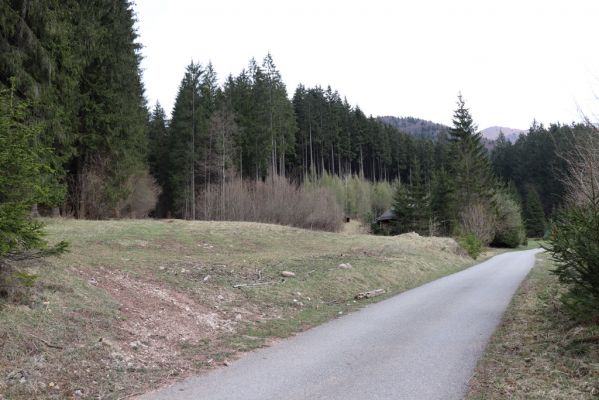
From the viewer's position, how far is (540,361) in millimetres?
5898

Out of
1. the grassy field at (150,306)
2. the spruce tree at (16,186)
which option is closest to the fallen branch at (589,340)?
the grassy field at (150,306)

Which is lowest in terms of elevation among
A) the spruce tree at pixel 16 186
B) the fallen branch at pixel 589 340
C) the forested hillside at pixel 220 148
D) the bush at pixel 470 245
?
the bush at pixel 470 245

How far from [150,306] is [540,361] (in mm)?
6798

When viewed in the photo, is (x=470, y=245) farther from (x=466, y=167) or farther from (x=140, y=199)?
(x=140, y=199)

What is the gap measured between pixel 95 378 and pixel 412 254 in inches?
756

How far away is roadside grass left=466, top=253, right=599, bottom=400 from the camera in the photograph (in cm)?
482

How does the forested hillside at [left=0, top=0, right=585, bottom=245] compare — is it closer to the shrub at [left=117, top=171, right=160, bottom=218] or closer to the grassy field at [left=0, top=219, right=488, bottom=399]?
the shrub at [left=117, top=171, right=160, bottom=218]

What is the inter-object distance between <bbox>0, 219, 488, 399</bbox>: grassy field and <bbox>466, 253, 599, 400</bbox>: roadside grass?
143 inches

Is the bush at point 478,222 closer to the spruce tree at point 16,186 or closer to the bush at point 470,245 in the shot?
the bush at point 470,245

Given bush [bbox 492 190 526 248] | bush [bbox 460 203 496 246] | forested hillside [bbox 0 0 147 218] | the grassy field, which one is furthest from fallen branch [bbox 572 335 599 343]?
bush [bbox 492 190 526 248]

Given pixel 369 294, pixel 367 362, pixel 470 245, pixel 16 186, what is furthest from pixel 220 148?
pixel 367 362

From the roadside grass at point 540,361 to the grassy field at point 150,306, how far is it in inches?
143

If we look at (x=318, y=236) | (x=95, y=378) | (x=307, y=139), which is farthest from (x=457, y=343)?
(x=307, y=139)

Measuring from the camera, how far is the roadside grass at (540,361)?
4816 millimetres
